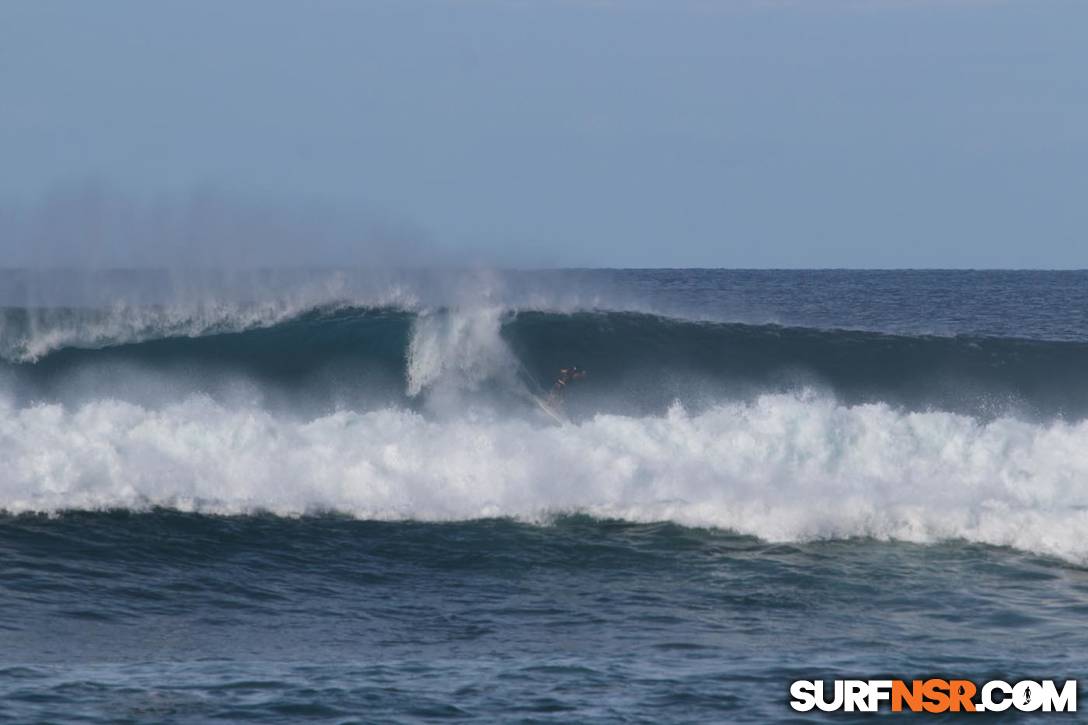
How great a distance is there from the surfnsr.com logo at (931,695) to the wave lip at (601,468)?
5294 mm

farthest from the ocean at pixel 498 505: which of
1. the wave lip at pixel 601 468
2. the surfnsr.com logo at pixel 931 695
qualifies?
the surfnsr.com logo at pixel 931 695

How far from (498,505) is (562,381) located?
637cm

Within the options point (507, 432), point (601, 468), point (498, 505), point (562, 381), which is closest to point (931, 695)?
point (498, 505)

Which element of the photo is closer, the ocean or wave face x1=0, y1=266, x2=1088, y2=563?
the ocean

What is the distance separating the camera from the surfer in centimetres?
2172

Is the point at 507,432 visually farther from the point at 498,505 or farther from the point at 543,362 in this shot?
the point at 543,362

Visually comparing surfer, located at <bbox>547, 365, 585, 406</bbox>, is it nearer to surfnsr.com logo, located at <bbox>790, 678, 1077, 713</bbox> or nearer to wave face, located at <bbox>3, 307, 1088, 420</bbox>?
wave face, located at <bbox>3, 307, 1088, 420</bbox>

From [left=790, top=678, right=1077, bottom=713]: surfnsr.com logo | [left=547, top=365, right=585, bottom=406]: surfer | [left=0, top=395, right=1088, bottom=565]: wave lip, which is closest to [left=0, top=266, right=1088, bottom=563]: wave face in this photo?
[left=0, top=395, right=1088, bottom=565]: wave lip

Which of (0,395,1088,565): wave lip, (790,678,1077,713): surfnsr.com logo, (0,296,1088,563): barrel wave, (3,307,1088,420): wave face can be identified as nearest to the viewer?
(790,678,1077,713): surfnsr.com logo

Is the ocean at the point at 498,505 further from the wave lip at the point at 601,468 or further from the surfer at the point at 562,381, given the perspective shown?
the surfer at the point at 562,381

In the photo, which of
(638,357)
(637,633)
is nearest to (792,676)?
(637,633)

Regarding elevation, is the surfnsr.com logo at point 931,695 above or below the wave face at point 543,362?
below

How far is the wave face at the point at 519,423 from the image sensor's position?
52.9 ft

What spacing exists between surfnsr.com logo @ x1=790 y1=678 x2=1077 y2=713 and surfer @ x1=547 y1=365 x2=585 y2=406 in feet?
39.2
